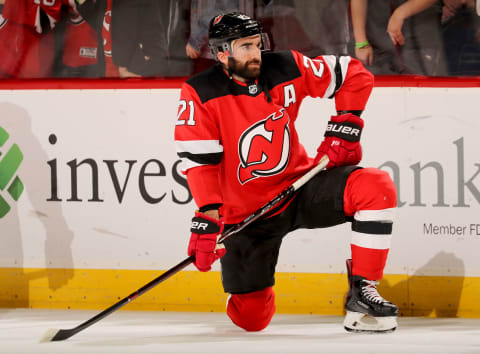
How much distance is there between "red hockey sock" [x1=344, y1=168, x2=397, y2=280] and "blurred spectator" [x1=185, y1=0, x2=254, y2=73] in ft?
3.74

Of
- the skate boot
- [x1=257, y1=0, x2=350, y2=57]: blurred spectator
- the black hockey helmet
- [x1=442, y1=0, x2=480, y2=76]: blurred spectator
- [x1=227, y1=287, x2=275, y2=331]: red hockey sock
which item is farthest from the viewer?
[x1=257, y1=0, x2=350, y2=57]: blurred spectator

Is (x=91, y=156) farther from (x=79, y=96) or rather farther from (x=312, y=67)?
(x=312, y=67)

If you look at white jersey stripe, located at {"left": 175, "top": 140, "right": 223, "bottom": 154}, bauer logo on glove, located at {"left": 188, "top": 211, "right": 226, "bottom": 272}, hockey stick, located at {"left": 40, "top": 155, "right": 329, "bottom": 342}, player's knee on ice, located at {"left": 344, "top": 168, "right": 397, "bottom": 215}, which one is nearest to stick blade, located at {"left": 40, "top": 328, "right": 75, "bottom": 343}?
hockey stick, located at {"left": 40, "top": 155, "right": 329, "bottom": 342}

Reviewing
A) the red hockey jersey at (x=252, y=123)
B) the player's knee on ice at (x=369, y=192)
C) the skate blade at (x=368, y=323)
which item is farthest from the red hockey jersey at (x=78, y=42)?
the skate blade at (x=368, y=323)

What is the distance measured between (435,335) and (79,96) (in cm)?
193

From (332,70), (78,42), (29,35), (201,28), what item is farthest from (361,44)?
(29,35)

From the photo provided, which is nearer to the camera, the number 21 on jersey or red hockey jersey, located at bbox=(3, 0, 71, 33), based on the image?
the number 21 on jersey

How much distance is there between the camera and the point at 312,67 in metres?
2.56

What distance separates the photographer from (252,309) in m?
2.71

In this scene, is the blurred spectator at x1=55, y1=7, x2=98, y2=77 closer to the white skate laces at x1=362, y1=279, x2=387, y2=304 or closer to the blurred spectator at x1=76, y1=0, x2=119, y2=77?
the blurred spectator at x1=76, y1=0, x2=119, y2=77

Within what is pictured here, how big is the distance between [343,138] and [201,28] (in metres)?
1.04

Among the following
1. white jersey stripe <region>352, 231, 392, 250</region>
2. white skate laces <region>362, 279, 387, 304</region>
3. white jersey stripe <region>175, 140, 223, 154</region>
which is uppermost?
white jersey stripe <region>175, 140, 223, 154</region>

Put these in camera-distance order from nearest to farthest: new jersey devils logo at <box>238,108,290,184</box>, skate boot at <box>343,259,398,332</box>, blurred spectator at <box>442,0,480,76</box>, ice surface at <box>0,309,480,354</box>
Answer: ice surface at <box>0,309,480,354</box> < skate boot at <box>343,259,398,332</box> < new jersey devils logo at <box>238,108,290,184</box> < blurred spectator at <box>442,0,480,76</box>

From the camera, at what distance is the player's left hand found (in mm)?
2492
